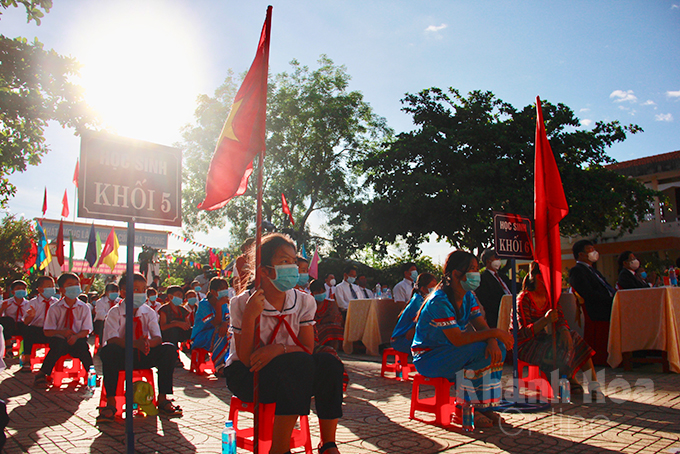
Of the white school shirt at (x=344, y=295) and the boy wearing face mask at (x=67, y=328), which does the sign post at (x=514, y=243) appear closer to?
the boy wearing face mask at (x=67, y=328)

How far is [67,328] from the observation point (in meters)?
6.77

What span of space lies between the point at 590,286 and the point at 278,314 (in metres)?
5.23

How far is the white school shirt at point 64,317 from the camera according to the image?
266 inches

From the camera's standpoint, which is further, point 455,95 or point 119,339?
point 455,95

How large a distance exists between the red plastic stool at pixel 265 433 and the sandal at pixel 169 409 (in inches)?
61.8

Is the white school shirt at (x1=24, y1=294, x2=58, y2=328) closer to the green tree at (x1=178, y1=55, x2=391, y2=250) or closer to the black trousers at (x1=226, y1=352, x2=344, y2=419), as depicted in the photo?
the black trousers at (x1=226, y1=352, x2=344, y2=419)

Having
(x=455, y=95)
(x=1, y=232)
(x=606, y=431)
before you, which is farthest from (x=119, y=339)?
(x=1, y=232)

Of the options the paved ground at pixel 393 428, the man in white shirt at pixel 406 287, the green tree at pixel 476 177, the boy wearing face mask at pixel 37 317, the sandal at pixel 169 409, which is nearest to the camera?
the paved ground at pixel 393 428

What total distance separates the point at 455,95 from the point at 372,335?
49.9 feet

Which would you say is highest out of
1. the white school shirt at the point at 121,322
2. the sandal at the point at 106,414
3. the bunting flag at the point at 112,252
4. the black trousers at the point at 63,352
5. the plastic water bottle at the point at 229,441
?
the bunting flag at the point at 112,252

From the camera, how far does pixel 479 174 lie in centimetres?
1902

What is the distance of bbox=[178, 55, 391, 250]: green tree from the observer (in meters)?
29.6

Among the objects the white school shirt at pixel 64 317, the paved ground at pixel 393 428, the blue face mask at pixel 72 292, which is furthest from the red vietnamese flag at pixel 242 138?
the white school shirt at pixel 64 317

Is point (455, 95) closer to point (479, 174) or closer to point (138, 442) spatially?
point (479, 174)
